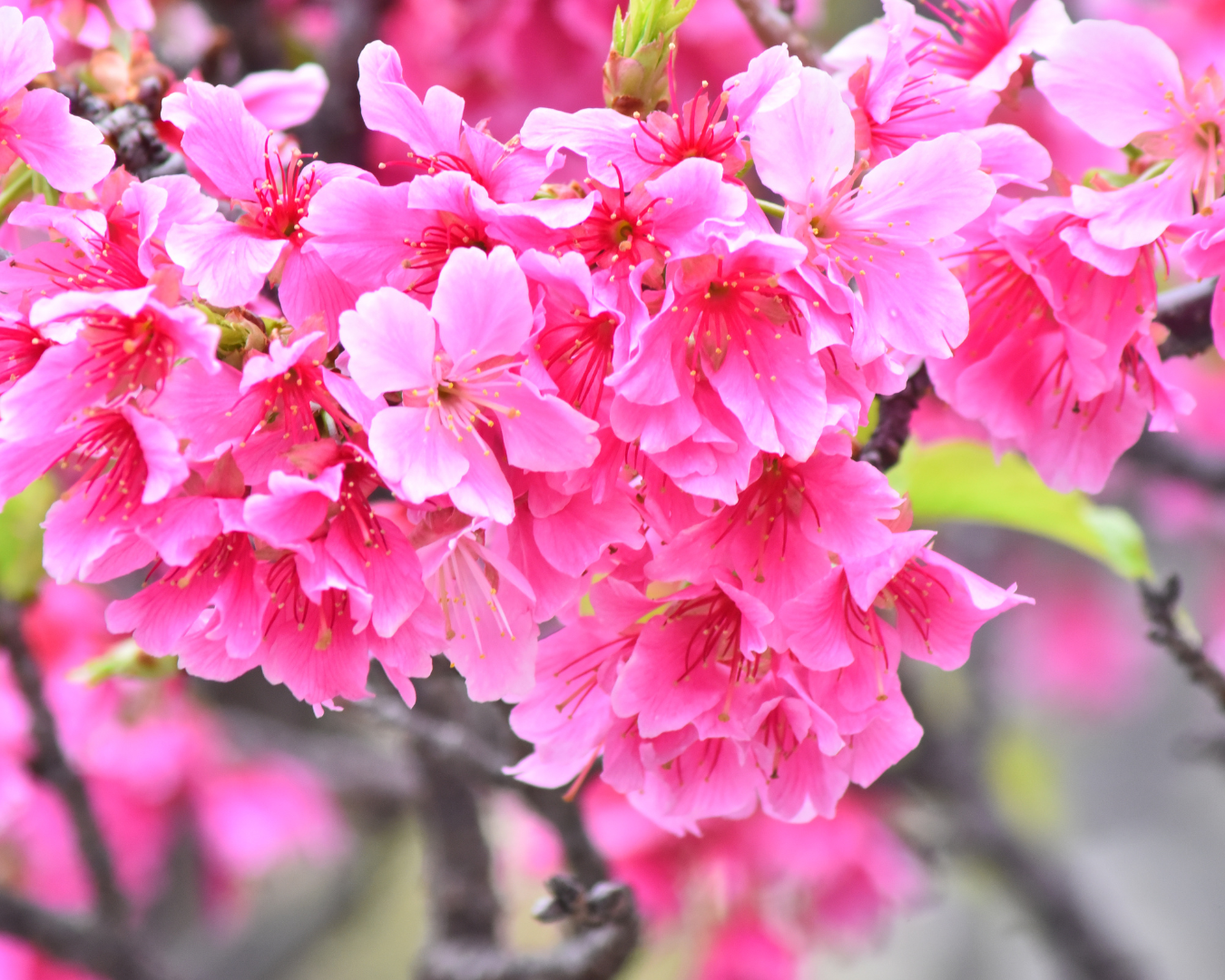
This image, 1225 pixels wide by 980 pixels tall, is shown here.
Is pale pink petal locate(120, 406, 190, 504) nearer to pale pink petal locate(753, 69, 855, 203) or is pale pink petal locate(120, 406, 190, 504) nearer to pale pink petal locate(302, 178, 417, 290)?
pale pink petal locate(302, 178, 417, 290)

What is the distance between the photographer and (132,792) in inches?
52.7

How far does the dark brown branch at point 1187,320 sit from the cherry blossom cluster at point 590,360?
12 cm

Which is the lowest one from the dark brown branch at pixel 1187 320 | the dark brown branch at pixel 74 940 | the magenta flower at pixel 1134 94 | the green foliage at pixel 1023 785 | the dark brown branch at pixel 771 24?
the green foliage at pixel 1023 785

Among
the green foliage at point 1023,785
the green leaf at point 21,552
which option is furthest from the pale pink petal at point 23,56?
the green foliage at point 1023,785

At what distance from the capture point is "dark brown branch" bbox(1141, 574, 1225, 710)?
2.15 feet

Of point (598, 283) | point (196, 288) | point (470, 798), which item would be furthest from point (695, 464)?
point (470, 798)

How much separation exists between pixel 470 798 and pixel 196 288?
0.63 metres

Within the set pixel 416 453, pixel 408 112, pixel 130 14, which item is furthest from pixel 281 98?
pixel 416 453

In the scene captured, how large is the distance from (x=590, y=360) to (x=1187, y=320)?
0.37m

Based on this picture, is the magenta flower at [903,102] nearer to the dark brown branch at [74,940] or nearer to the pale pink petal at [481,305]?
the pale pink petal at [481,305]

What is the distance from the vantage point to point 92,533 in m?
0.44

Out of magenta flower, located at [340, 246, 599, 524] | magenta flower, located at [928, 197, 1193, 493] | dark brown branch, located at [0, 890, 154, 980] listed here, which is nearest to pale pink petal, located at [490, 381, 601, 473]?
magenta flower, located at [340, 246, 599, 524]

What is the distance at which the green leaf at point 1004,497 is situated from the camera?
0.71m

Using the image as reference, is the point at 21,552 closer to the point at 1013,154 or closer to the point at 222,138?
the point at 222,138
